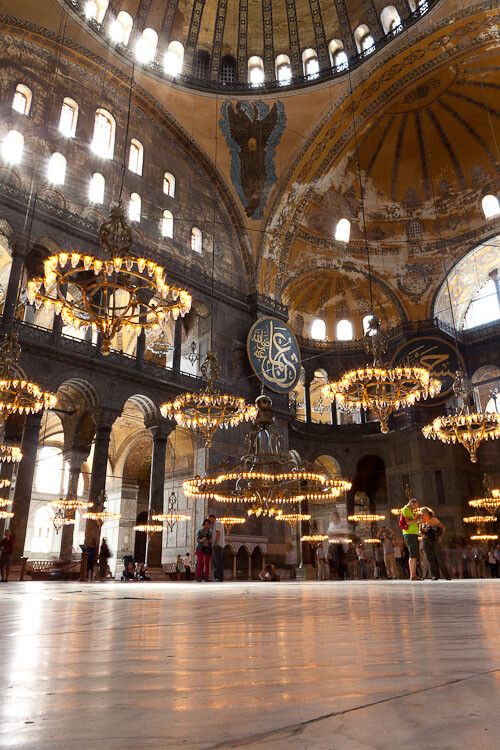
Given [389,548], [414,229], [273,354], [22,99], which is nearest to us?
[389,548]

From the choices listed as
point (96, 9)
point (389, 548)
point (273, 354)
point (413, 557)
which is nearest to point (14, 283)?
point (273, 354)

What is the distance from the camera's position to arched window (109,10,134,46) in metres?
14.8

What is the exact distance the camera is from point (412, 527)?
741cm

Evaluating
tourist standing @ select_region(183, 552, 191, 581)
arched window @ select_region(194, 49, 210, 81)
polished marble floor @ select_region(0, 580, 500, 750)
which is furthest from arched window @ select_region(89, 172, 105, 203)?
polished marble floor @ select_region(0, 580, 500, 750)

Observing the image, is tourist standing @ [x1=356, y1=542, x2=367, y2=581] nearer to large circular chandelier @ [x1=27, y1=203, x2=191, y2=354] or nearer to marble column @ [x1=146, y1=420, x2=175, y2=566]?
marble column @ [x1=146, y1=420, x2=175, y2=566]

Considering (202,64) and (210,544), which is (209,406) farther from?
(202,64)

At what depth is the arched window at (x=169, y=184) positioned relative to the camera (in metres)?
15.9

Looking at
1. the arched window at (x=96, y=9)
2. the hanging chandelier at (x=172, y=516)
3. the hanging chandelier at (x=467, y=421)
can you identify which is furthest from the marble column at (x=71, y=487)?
the arched window at (x=96, y=9)

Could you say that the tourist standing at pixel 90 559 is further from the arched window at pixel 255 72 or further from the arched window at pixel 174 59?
the arched window at pixel 255 72

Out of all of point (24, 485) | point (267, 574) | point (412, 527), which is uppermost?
point (24, 485)

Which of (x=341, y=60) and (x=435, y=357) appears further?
(x=435, y=357)

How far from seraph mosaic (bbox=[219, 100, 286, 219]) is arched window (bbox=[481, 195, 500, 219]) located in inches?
283

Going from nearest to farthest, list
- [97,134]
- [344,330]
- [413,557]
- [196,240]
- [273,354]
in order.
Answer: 1. [413,557]
2. [97,134]
3. [196,240]
4. [273,354]
5. [344,330]

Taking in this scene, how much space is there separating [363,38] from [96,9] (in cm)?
779
